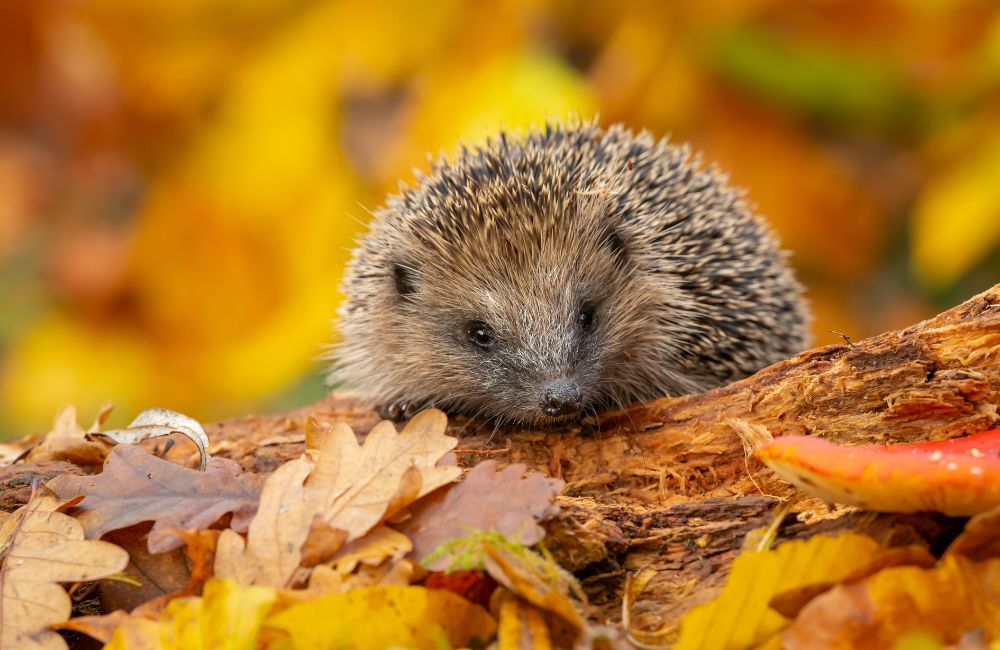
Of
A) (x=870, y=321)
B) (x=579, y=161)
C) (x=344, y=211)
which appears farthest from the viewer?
(x=870, y=321)

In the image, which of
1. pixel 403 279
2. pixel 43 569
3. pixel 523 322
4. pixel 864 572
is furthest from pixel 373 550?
pixel 403 279

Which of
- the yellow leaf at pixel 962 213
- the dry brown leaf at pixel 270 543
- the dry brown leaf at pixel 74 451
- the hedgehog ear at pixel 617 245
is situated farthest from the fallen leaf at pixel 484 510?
the yellow leaf at pixel 962 213

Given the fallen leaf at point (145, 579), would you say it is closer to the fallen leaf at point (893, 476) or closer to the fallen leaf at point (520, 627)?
the fallen leaf at point (520, 627)

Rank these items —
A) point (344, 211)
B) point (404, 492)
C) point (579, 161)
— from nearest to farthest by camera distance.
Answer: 1. point (404, 492)
2. point (579, 161)
3. point (344, 211)

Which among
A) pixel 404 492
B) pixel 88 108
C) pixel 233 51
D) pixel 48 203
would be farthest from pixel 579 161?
pixel 48 203

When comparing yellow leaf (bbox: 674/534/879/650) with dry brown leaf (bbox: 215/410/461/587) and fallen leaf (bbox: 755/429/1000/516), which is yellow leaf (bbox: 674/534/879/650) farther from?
dry brown leaf (bbox: 215/410/461/587)

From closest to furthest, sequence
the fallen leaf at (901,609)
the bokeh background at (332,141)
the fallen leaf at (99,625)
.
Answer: the fallen leaf at (901,609) → the fallen leaf at (99,625) → the bokeh background at (332,141)

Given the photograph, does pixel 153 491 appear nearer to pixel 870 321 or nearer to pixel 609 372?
pixel 609 372
